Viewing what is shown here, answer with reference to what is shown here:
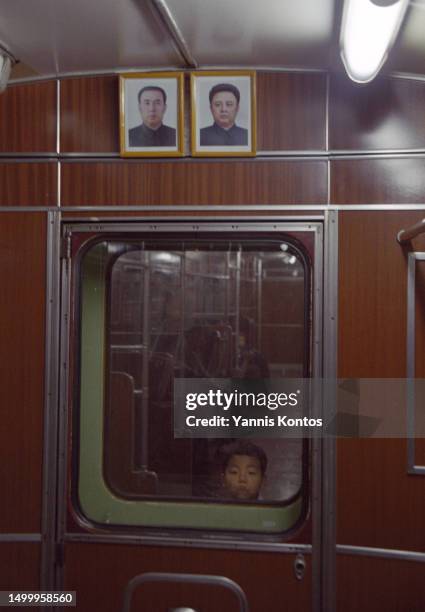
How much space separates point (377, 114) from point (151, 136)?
0.96 m

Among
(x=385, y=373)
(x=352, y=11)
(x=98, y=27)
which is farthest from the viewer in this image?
(x=385, y=373)

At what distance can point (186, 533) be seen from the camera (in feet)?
9.05

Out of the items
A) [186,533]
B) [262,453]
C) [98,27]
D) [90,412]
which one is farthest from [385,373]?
[98,27]

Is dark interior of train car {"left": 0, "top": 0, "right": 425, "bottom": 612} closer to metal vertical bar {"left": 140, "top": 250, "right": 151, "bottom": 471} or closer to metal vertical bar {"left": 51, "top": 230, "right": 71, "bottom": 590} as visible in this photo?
metal vertical bar {"left": 51, "top": 230, "right": 71, "bottom": 590}

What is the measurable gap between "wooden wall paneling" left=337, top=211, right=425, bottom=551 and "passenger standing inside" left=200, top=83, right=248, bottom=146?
561 millimetres

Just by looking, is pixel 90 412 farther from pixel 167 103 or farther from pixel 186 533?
pixel 167 103

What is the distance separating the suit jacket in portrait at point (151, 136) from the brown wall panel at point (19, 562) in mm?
1815

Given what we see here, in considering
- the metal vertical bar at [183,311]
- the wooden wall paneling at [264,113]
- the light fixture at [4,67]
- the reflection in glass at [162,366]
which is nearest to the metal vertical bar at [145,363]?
the reflection in glass at [162,366]

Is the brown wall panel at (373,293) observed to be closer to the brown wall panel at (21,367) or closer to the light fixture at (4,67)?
the brown wall panel at (21,367)

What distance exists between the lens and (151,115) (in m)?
2.74

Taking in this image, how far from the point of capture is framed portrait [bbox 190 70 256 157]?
8.87ft

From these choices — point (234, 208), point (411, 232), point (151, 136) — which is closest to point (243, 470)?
point (234, 208)

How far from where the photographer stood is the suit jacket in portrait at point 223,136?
2.71 m

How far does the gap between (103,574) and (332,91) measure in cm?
230
